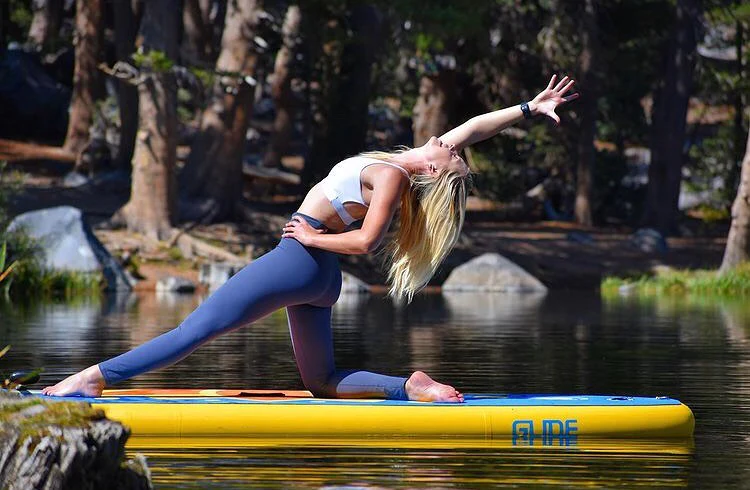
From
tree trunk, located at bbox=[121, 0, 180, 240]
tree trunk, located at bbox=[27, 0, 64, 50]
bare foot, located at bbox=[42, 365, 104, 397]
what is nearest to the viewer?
bare foot, located at bbox=[42, 365, 104, 397]

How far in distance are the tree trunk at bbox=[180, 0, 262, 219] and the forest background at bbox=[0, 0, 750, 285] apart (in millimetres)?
42

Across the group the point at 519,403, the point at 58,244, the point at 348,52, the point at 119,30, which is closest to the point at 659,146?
the point at 348,52

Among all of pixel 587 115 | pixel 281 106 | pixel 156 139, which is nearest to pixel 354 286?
pixel 156 139

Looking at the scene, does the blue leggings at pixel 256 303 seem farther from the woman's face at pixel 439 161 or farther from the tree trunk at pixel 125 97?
the tree trunk at pixel 125 97

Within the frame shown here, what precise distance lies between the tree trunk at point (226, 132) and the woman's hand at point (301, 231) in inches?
881

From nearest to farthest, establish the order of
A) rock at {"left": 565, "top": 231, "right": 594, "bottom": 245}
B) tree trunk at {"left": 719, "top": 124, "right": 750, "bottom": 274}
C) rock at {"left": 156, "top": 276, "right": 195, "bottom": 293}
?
rock at {"left": 156, "top": 276, "right": 195, "bottom": 293} → tree trunk at {"left": 719, "top": 124, "right": 750, "bottom": 274} → rock at {"left": 565, "top": 231, "right": 594, "bottom": 245}

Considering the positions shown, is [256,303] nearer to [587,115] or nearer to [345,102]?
[345,102]

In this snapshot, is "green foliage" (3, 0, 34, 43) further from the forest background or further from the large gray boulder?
the large gray boulder

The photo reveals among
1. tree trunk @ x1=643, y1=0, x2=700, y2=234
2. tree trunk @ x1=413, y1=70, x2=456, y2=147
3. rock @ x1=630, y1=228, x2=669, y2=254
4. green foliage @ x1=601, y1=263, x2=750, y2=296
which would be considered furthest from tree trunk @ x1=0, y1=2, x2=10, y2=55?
green foliage @ x1=601, y1=263, x2=750, y2=296

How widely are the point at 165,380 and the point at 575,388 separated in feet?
10.0

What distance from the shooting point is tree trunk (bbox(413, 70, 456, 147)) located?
35656 millimetres

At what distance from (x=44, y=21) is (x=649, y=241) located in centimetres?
1916

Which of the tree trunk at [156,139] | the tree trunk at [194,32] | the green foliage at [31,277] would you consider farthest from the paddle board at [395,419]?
the tree trunk at [194,32]

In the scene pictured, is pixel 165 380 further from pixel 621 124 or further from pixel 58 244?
pixel 621 124
